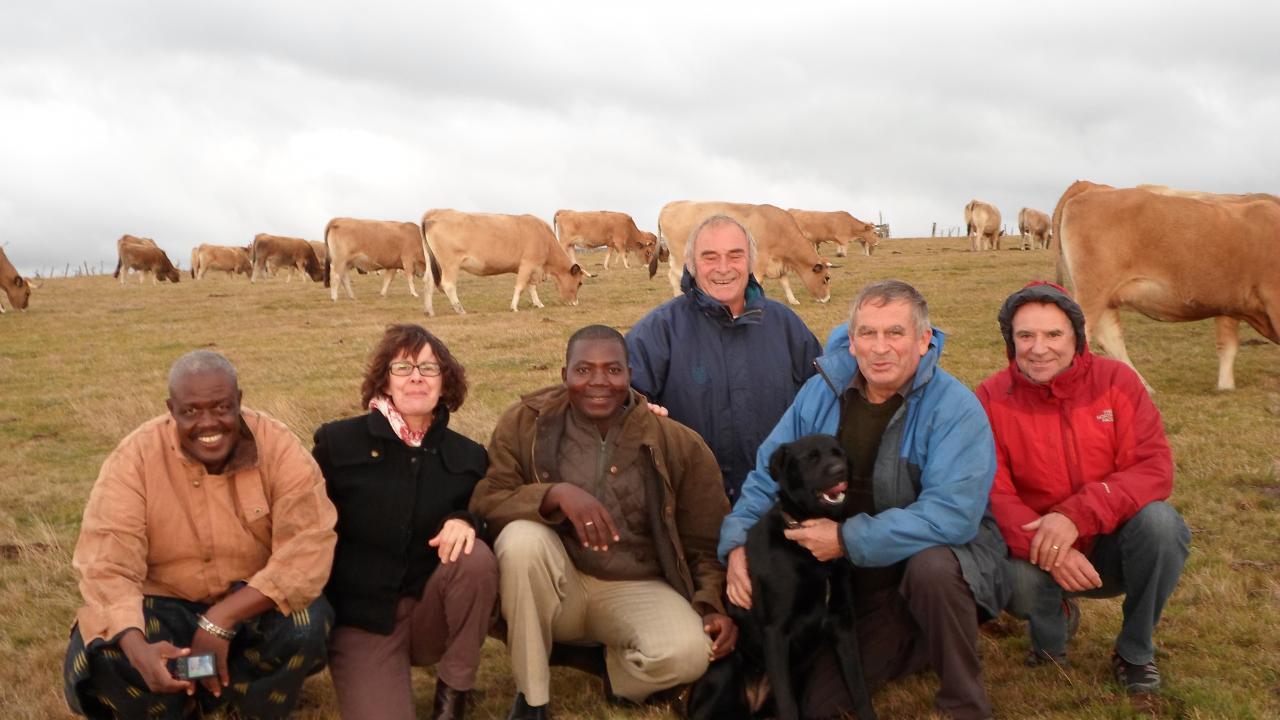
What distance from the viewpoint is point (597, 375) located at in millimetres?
4023

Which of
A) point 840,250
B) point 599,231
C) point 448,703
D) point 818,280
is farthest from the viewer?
point 840,250

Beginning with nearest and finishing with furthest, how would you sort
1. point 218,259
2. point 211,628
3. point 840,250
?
1. point 211,628
2. point 840,250
3. point 218,259

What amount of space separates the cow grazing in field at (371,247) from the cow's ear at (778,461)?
2114 cm

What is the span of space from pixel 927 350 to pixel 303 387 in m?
9.33

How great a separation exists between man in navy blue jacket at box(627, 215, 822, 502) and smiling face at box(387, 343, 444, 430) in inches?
49.2

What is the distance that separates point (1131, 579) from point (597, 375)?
235cm

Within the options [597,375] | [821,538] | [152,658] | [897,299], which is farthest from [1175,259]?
[152,658]

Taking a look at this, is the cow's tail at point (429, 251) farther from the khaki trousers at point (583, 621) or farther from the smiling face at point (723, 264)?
the khaki trousers at point (583, 621)

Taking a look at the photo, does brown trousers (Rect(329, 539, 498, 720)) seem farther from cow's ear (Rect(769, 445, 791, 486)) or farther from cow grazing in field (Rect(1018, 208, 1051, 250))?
cow grazing in field (Rect(1018, 208, 1051, 250))

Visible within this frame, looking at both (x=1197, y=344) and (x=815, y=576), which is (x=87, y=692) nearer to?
(x=815, y=576)

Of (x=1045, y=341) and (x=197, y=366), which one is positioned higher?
(x=1045, y=341)

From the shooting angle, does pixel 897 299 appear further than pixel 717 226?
No

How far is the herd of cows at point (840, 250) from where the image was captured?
988 cm

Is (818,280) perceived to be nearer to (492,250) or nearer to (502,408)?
(492,250)
